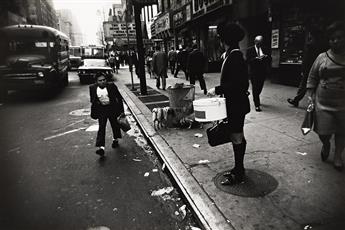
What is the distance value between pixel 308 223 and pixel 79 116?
8.04 meters

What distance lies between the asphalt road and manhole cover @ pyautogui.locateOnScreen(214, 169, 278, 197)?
2.17 ft

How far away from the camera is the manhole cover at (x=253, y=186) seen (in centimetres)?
368

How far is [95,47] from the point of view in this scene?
102ft

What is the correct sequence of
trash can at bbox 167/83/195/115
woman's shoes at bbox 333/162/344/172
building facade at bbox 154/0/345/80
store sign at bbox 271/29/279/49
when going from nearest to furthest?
woman's shoes at bbox 333/162/344/172
trash can at bbox 167/83/195/115
building facade at bbox 154/0/345/80
store sign at bbox 271/29/279/49

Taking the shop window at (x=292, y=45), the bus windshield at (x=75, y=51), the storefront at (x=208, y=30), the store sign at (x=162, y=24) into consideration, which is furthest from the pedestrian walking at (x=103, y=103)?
the bus windshield at (x=75, y=51)

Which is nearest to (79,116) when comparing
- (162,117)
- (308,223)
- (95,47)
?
(162,117)

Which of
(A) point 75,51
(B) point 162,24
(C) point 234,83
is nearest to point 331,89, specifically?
(C) point 234,83

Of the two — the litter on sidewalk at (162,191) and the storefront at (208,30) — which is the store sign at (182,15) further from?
the litter on sidewalk at (162,191)

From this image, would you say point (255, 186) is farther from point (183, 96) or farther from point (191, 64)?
point (191, 64)

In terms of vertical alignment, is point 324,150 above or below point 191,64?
below

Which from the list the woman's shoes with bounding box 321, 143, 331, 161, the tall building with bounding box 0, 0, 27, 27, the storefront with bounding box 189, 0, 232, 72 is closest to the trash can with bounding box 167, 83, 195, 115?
the woman's shoes with bounding box 321, 143, 331, 161

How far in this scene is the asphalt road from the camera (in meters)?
3.47

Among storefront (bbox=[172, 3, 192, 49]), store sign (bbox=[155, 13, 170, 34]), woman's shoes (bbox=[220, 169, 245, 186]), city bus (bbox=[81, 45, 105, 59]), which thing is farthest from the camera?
city bus (bbox=[81, 45, 105, 59])

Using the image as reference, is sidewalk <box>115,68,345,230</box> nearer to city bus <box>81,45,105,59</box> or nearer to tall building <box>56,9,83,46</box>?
tall building <box>56,9,83,46</box>
